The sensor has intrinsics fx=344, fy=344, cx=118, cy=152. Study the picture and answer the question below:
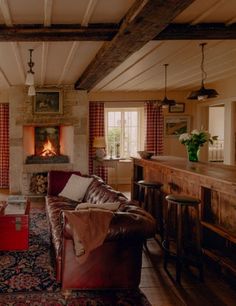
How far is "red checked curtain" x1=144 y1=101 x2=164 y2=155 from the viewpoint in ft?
28.6

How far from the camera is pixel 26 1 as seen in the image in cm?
269

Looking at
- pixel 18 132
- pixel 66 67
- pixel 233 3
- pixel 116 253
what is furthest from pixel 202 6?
pixel 18 132

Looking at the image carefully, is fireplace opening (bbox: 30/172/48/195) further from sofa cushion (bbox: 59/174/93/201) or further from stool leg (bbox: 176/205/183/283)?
stool leg (bbox: 176/205/183/283)

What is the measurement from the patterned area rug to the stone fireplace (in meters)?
3.66

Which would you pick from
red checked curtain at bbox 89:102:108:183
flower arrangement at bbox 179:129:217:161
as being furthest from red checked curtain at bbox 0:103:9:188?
flower arrangement at bbox 179:129:217:161

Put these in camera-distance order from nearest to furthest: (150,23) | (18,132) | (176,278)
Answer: (150,23), (176,278), (18,132)

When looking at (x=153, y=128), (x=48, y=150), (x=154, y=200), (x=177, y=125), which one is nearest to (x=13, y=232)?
(x=154, y=200)

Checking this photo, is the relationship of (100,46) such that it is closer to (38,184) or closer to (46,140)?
(38,184)

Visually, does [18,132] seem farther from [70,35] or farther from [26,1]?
[26,1]

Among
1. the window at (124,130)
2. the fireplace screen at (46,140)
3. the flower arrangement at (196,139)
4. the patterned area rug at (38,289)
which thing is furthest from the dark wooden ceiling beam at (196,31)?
the window at (124,130)

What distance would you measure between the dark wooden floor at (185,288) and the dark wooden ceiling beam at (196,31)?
2.35m

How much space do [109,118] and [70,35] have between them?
5800 mm

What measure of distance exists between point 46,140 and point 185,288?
18.6ft

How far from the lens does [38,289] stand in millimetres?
3078
